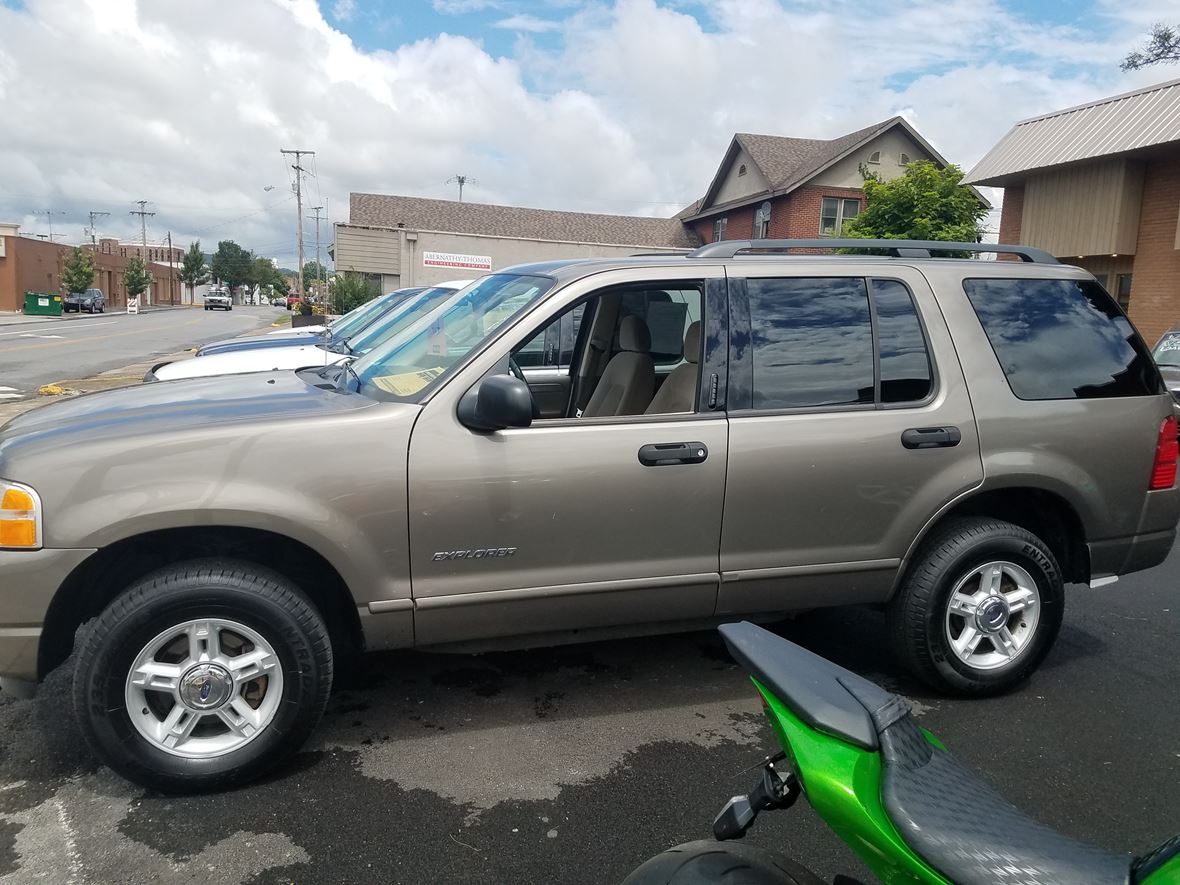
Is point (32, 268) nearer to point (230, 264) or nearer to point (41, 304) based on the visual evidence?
point (41, 304)

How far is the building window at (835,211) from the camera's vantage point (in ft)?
104

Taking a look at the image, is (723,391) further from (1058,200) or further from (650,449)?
(1058,200)

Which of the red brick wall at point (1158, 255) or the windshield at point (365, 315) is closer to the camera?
the windshield at point (365, 315)

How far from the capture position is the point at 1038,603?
4.04m

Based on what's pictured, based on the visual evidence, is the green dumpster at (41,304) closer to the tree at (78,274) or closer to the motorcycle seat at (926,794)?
the tree at (78,274)

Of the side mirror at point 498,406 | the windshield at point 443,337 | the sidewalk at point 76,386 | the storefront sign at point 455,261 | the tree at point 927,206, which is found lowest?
the sidewalk at point 76,386

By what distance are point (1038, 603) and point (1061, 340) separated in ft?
3.87

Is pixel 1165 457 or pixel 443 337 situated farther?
pixel 1165 457

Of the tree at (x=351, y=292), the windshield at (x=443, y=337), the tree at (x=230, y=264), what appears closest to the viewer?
the windshield at (x=443, y=337)

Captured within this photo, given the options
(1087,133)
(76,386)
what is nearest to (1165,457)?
(76,386)

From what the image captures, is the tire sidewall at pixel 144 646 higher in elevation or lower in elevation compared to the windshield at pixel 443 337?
lower

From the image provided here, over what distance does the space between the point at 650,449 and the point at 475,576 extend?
0.81 metres

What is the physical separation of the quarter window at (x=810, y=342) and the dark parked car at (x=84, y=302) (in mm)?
66703

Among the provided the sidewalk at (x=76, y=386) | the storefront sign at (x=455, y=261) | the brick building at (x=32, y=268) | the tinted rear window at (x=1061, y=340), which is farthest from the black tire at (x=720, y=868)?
the brick building at (x=32, y=268)
